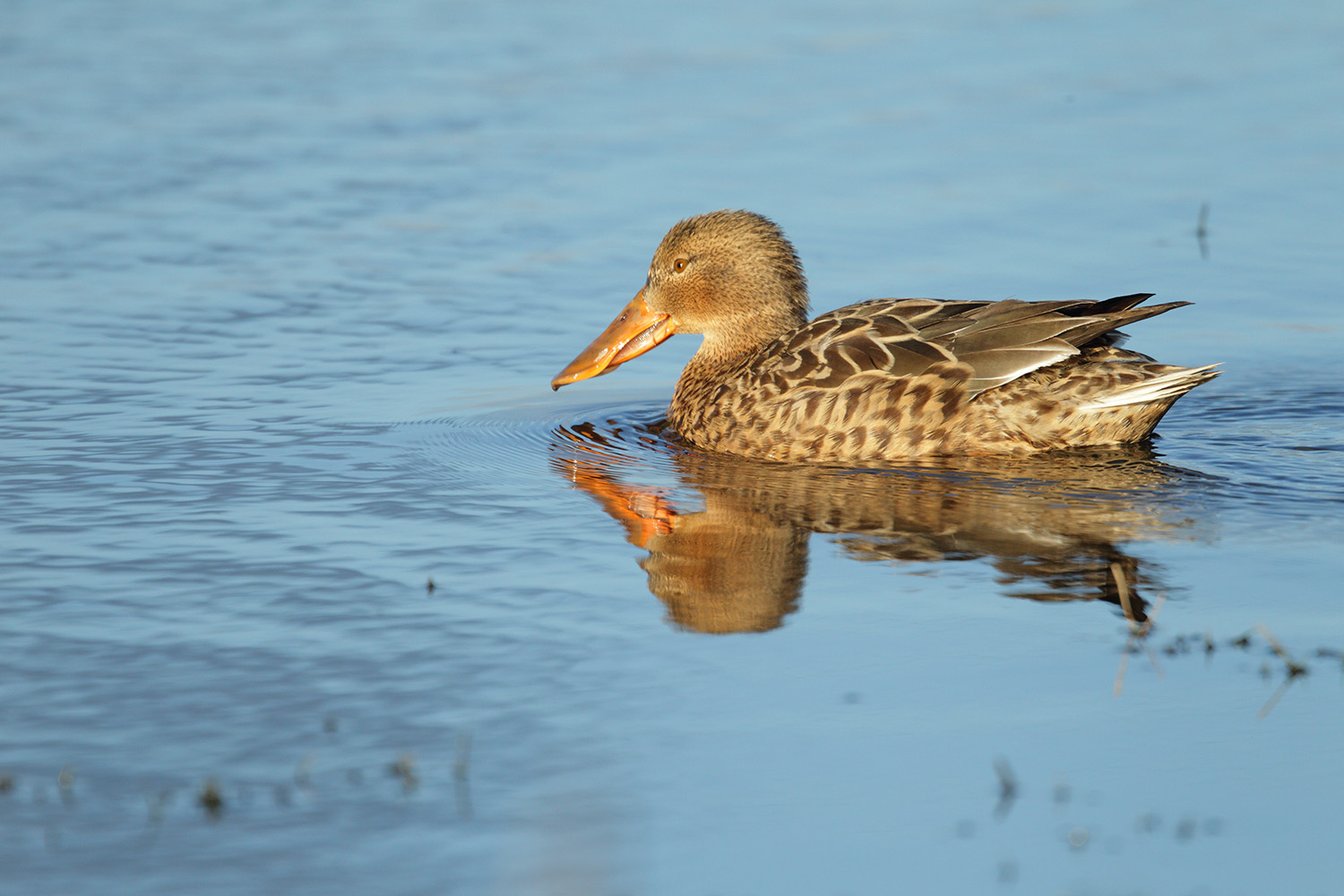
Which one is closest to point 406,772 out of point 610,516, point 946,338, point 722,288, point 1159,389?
point 610,516

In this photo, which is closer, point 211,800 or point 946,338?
point 211,800

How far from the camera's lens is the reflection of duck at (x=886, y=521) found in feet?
20.0

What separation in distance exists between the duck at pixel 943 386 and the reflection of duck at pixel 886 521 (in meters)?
0.14

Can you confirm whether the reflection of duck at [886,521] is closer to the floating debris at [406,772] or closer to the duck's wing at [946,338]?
the duck's wing at [946,338]

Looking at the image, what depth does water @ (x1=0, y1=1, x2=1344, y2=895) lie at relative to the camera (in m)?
4.34

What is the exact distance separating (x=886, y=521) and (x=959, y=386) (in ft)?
3.96

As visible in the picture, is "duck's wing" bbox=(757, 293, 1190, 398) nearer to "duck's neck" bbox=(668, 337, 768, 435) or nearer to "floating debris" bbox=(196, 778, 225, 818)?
"duck's neck" bbox=(668, 337, 768, 435)

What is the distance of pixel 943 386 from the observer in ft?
26.2

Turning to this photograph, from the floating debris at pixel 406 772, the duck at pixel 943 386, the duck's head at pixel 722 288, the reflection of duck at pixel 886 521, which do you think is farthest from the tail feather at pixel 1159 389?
the floating debris at pixel 406 772

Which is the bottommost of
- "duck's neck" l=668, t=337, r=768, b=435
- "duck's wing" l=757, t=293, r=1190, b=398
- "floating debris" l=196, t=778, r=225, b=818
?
"floating debris" l=196, t=778, r=225, b=818

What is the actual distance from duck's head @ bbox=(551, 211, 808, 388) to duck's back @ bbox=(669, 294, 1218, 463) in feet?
3.09

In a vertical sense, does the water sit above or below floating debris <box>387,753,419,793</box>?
above

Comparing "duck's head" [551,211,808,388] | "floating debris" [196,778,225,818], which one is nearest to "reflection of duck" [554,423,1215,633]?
"duck's head" [551,211,808,388]

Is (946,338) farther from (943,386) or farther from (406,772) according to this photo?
(406,772)
